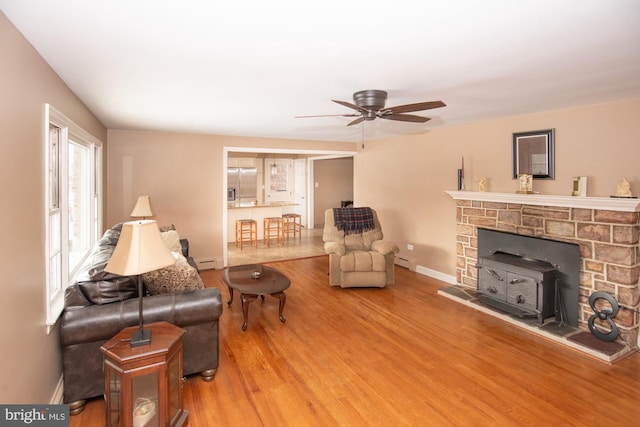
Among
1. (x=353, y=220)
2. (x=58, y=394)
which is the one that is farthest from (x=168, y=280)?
(x=353, y=220)

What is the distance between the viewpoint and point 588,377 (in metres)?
2.73

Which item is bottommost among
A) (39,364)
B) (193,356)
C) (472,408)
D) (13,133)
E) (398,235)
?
(472,408)

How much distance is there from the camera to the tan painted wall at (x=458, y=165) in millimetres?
3389

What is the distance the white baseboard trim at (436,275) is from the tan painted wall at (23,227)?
466cm

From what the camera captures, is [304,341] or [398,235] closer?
[304,341]

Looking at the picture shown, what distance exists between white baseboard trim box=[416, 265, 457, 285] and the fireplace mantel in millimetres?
1213

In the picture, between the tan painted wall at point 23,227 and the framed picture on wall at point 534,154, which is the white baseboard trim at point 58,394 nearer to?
the tan painted wall at point 23,227

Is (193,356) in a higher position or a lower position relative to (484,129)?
lower

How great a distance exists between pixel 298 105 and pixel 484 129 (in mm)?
2605

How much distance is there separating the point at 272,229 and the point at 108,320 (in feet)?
19.8

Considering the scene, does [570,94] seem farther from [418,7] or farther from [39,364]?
[39,364]

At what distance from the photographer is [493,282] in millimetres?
4094

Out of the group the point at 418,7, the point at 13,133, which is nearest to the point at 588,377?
the point at 418,7

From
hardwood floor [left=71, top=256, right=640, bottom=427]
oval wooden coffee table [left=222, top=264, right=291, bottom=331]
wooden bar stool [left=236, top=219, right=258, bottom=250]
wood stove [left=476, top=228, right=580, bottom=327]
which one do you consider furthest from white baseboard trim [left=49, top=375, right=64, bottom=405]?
wooden bar stool [left=236, top=219, right=258, bottom=250]
